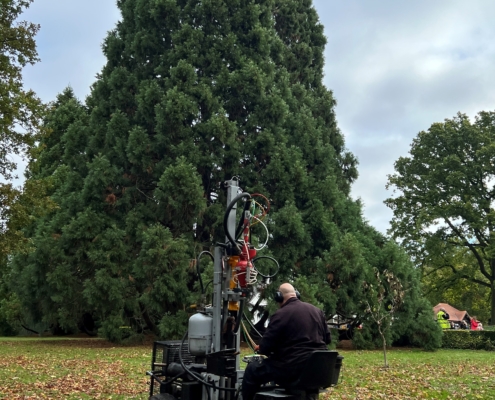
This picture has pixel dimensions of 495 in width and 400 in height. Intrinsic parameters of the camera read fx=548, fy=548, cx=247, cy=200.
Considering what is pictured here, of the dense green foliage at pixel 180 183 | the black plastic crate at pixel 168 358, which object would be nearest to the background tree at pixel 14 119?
the dense green foliage at pixel 180 183

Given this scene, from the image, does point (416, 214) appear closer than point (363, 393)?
No

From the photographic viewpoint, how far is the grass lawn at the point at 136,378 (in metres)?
8.47

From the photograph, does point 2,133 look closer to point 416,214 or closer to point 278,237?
point 278,237

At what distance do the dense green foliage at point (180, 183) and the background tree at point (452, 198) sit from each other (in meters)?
11.5

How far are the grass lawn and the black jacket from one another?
13.3 feet

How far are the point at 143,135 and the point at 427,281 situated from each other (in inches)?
945

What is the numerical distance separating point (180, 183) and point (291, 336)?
45.7 feet

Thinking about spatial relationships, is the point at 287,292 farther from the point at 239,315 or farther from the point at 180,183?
the point at 180,183

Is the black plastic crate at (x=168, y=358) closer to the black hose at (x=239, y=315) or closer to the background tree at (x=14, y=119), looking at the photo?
the black hose at (x=239, y=315)

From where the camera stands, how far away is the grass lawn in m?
8.47

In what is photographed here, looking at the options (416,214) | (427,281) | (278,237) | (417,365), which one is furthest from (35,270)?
(427,281)

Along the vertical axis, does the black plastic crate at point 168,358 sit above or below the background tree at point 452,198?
below

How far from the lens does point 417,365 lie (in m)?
13.8

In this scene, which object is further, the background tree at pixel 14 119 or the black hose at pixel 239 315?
the background tree at pixel 14 119
